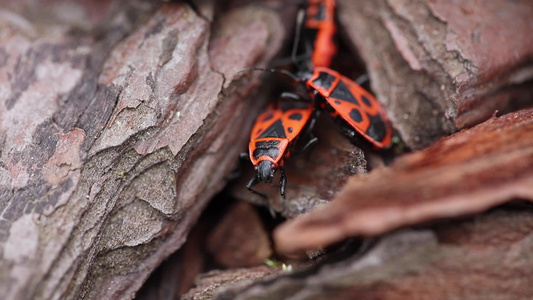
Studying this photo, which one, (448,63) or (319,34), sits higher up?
(319,34)

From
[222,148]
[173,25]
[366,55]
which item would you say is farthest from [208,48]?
[366,55]

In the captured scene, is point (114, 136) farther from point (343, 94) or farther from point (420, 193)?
point (343, 94)

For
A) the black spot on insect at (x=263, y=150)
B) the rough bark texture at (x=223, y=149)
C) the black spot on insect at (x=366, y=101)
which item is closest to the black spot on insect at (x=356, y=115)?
the black spot on insect at (x=366, y=101)

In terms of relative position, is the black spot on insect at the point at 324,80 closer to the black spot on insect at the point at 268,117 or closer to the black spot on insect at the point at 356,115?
the black spot on insect at the point at 356,115

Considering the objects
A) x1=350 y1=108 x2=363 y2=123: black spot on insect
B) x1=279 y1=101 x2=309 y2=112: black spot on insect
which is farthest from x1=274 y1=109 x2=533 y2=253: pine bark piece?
x1=279 y1=101 x2=309 y2=112: black spot on insect

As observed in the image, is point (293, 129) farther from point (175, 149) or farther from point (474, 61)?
point (474, 61)

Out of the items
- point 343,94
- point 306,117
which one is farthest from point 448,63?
point 306,117
